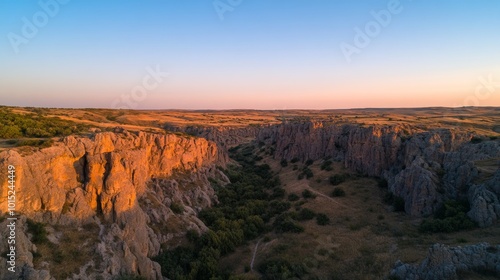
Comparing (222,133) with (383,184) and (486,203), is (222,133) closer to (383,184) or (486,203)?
(383,184)

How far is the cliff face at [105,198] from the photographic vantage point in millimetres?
19773

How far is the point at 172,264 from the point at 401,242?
1893 cm

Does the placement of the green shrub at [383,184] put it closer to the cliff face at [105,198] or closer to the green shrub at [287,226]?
the green shrub at [287,226]

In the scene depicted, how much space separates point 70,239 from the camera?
20.3m

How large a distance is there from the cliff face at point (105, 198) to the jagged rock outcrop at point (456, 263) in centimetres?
1719

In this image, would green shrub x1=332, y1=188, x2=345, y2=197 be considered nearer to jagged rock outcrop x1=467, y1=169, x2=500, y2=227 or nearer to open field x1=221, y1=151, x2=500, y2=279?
open field x1=221, y1=151, x2=500, y2=279

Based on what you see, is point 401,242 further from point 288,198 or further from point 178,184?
point 178,184

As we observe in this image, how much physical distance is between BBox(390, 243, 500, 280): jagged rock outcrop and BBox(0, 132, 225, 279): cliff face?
17.2m

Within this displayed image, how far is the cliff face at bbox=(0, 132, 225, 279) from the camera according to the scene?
1977 centimetres

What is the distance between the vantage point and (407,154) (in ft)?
132

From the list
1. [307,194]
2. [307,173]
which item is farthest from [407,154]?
[307,173]

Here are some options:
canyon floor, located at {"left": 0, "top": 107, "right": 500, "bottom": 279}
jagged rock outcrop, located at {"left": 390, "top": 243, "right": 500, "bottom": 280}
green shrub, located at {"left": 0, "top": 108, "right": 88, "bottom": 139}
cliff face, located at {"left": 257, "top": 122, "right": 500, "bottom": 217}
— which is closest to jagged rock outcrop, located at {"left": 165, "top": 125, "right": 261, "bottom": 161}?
cliff face, located at {"left": 257, "top": 122, "right": 500, "bottom": 217}

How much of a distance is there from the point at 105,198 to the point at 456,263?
23542 millimetres

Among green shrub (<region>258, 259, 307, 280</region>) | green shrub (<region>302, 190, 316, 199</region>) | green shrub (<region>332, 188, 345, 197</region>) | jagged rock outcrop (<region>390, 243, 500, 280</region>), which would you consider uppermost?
jagged rock outcrop (<region>390, 243, 500, 280</region>)
